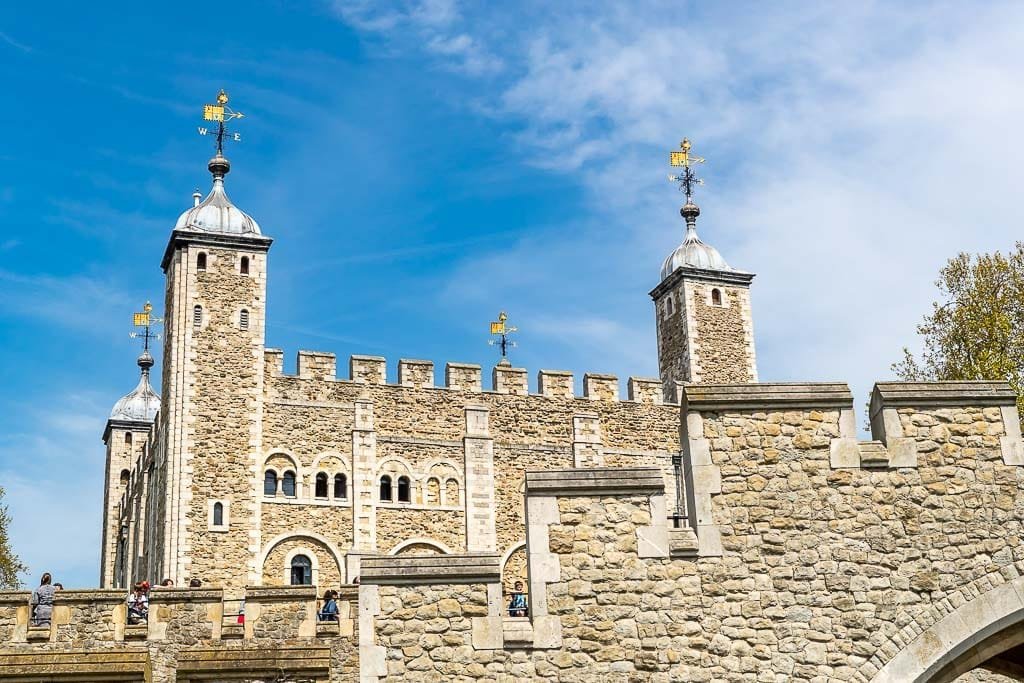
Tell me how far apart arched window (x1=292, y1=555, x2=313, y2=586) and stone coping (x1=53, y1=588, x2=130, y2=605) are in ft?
55.9

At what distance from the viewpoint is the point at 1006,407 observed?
11062mm

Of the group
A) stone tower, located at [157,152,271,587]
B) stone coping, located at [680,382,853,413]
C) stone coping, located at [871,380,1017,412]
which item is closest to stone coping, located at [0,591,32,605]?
stone coping, located at [680,382,853,413]

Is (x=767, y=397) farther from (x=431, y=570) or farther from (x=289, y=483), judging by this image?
(x=289, y=483)

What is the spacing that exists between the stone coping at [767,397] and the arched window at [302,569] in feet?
80.6

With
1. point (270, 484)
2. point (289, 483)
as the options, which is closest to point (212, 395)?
point (270, 484)

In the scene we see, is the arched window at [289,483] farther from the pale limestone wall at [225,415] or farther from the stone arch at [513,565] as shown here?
the stone arch at [513,565]

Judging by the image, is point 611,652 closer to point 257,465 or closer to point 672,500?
point 672,500

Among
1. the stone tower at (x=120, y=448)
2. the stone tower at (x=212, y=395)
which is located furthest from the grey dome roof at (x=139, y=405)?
the stone tower at (x=212, y=395)

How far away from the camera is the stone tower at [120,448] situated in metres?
48.0

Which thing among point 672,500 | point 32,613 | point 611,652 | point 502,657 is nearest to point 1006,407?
point 611,652

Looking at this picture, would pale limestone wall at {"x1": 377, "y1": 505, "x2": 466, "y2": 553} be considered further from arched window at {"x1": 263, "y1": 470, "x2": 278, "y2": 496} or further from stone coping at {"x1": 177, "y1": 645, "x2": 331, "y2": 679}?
stone coping at {"x1": 177, "y1": 645, "x2": 331, "y2": 679}

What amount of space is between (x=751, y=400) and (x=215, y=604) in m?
8.72

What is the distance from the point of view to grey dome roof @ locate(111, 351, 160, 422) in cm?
5038

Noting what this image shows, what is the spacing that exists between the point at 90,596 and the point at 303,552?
1737 cm
